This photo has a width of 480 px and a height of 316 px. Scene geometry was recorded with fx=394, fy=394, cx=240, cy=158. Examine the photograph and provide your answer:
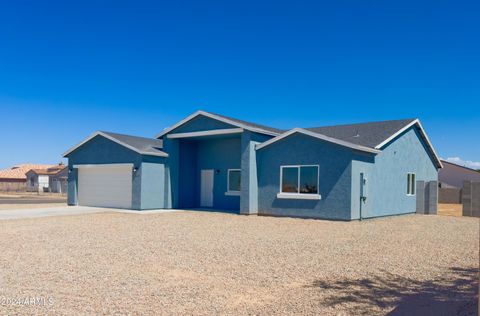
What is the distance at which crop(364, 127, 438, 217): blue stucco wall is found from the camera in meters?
17.7

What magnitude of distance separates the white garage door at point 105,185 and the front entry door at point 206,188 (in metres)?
3.99

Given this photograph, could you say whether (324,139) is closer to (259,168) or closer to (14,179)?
(259,168)

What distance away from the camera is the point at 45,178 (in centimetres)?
5934

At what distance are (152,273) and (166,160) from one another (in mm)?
14769

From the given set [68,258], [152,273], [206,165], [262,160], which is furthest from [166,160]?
[152,273]

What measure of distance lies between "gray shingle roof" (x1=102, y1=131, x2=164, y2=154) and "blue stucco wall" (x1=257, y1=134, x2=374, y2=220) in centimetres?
609

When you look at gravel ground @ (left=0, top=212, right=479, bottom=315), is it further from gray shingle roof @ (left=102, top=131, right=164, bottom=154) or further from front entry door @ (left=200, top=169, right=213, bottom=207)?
front entry door @ (left=200, top=169, right=213, bottom=207)

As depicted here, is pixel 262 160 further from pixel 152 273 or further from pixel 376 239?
pixel 152 273

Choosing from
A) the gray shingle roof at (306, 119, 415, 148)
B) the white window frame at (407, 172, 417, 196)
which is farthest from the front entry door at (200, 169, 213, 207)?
the white window frame at (407, 172, 417, 196)

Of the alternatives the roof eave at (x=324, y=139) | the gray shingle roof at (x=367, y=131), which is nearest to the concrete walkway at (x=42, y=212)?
the roof eave at (x=324, y=139)

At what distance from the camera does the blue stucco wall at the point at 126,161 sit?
20281 mm

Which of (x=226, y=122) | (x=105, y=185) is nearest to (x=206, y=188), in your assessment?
(x=226, y=122)

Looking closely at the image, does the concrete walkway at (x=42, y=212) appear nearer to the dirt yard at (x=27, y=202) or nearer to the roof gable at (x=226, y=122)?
the dirt yard at (x=27, y=202)

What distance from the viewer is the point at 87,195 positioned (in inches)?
912
